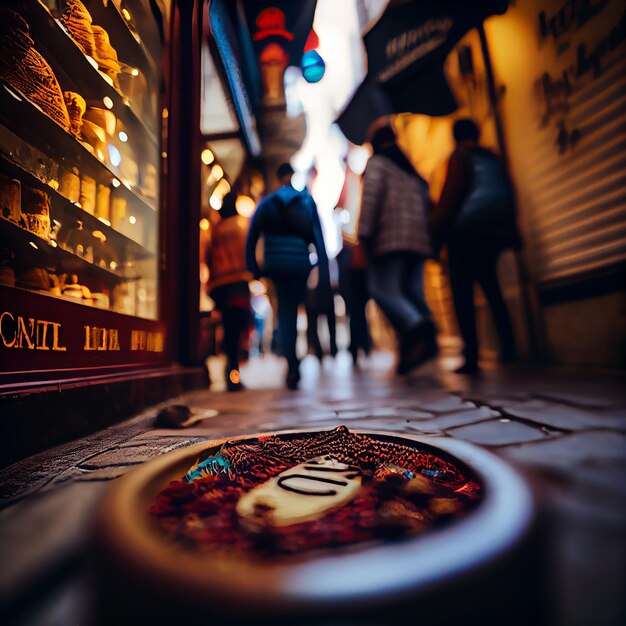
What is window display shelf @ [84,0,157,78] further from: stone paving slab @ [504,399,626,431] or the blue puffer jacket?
stone paving slab @ [504,399,626,431]

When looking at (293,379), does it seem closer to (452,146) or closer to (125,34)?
(125,34)

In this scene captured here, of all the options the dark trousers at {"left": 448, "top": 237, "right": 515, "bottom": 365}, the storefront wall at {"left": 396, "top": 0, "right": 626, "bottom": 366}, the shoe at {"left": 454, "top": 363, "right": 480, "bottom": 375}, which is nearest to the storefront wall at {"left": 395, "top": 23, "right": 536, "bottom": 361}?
the storefront wall at {"left": 396, "top": 0, "right": 626, "bottom": 366}

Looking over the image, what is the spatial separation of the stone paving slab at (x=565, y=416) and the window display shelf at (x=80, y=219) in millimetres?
2245

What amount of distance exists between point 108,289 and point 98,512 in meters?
1.48

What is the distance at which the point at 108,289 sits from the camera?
1.96 meters

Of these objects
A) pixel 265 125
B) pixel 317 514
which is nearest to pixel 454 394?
pixel 317 514

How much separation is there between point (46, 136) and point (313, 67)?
2.67 metres

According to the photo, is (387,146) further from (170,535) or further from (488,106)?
(170,535)

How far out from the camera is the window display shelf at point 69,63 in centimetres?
151

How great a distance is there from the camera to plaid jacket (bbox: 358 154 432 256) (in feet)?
10.5

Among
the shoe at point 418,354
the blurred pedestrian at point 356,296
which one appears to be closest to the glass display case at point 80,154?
the shoe at point 418,354

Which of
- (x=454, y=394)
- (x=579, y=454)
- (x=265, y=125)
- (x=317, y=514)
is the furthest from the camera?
(x=265, y=125)

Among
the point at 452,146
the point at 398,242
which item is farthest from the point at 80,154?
the point at 452,146

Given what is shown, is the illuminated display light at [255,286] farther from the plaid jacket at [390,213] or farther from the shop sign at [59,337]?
the shop sign at [59,337]
